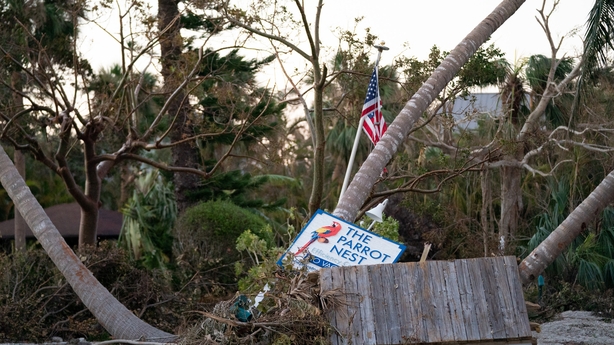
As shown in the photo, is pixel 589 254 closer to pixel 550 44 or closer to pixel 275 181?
pixel 550 44

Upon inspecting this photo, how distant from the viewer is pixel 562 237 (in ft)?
32.6

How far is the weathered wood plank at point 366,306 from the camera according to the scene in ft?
23.6

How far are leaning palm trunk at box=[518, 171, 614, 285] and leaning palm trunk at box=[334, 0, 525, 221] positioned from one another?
2212 mm

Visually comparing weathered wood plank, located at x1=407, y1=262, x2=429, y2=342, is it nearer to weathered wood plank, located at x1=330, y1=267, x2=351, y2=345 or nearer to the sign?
weathered wood plank, located at x1=330, y1=267, x2=351, y2=345

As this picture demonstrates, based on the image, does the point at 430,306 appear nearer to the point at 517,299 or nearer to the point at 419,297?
the point at 419,297

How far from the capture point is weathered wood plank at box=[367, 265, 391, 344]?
721 centimetres

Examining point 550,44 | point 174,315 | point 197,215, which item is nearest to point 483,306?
point 174,315

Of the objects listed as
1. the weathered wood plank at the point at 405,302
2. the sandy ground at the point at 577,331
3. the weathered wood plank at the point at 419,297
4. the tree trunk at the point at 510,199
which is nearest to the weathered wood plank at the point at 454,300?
the weathered wood plank at the point at 419,297

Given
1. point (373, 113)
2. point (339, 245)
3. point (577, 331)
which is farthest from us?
point (577, 331)

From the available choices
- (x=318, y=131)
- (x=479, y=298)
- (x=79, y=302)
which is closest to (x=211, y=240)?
(x=79, y=302)

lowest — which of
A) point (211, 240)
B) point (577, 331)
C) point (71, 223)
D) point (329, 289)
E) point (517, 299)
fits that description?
point (577, 331)

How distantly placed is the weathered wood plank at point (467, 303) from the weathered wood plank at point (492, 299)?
137 mm

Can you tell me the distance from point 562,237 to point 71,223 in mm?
18438

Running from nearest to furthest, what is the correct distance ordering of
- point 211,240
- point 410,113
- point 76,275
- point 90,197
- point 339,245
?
point 339,245 < point 76,275 < point 410,113 < point 90,197 < point 211,240
